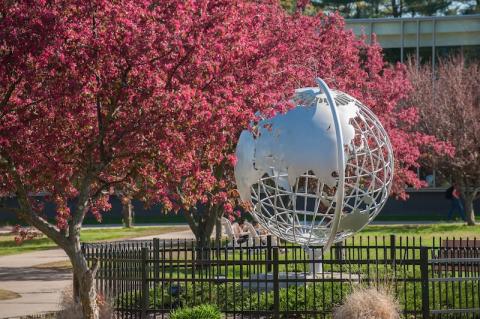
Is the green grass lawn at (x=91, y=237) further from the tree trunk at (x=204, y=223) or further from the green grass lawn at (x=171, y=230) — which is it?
the tree trunk at (x=204, y=223)

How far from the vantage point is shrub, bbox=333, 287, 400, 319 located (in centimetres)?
1191

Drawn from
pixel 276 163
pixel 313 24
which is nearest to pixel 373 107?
pixel 313 24

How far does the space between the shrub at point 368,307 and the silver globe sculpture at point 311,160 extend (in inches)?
101

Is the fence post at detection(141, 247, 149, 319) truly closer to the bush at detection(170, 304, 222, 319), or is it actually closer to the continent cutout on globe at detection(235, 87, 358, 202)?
the bush at detection(170, 304, 222, 319)

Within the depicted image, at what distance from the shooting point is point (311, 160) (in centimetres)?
1490

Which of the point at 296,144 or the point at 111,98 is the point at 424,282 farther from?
the point at 111,98

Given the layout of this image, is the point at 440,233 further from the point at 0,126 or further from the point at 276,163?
the point at 0,126

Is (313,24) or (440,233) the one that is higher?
(313,24)

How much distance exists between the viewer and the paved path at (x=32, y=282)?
16.6 m

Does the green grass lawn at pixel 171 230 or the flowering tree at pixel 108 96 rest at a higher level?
the flowering tree at pixel 108 96

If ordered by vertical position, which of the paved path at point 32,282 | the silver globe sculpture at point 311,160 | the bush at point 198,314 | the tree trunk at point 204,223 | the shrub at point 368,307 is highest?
the silver globe sculpture at point 311,160

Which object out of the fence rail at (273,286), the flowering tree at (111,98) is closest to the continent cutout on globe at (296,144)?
the fence rail at (273,286)

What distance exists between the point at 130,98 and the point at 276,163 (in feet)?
13.0

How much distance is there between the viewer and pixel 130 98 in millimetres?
11828
